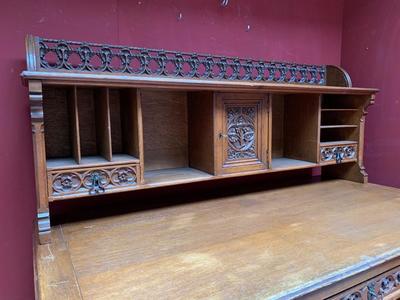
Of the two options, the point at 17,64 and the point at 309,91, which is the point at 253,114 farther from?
the point at 17,64

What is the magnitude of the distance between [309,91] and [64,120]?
1134mm

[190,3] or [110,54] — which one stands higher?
[190,3]

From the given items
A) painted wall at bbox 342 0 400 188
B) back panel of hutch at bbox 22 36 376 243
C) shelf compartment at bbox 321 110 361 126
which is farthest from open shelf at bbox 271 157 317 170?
painted wall at bbox 342 0 400 188

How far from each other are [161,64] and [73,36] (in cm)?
39

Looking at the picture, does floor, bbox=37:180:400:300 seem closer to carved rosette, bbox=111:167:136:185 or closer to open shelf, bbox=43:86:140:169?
carved rosette, bbox=111:167:136:185

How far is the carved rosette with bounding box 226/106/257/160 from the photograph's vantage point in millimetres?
1430

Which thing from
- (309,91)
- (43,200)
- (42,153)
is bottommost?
(43,200)

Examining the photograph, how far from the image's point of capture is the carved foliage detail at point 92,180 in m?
1.07

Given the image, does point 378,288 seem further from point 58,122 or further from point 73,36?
point 73,36

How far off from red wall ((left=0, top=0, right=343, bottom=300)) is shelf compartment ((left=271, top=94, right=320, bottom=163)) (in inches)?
12.6

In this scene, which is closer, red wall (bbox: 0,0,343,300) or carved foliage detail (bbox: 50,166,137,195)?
carved foliage detail (bbox: 50,166,137,195)

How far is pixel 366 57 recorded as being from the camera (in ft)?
6.53

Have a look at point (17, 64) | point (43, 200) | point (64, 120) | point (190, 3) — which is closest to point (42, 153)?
point (43, 200)

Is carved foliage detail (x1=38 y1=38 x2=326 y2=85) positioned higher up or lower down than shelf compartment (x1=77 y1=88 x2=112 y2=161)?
higher up
